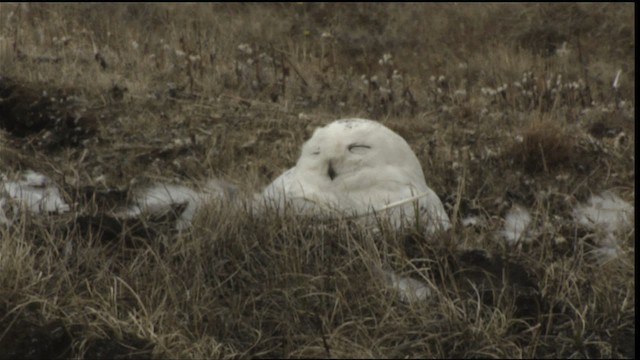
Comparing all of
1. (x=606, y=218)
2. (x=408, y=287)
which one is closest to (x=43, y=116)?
(x=408, y=287)

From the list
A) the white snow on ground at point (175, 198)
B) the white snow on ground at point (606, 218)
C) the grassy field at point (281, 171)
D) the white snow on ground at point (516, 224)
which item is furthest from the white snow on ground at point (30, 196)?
the white snow on ground at point (606, 218)

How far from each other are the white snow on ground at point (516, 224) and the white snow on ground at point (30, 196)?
184 centimetres

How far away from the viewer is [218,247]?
386 cm

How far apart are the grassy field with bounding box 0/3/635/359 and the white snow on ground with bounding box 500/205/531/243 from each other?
43 mm

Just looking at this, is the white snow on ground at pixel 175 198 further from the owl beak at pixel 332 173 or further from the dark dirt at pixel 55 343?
the dark dirt at pixel 55 343

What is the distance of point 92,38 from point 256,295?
165 inches

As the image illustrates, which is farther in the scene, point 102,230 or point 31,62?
point 31,62

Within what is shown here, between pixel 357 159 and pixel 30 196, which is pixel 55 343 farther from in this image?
pixel 357 159

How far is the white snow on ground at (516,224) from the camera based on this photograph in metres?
4.27

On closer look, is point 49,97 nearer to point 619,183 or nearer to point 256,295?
point 256,295

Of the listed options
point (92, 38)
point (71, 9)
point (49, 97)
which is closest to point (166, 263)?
point (49, 97)

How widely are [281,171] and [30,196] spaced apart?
1.30 m

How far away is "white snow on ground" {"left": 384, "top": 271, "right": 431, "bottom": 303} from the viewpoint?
353 centimetres

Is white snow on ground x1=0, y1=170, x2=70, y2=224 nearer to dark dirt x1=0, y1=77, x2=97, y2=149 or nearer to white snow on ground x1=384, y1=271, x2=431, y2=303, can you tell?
dark dirt x1=0, y1=77, x2=97, y2=149
